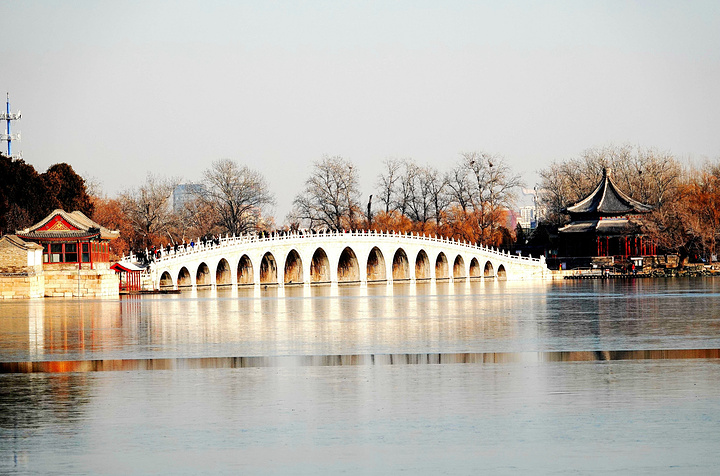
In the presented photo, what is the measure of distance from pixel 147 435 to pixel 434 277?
7494cm

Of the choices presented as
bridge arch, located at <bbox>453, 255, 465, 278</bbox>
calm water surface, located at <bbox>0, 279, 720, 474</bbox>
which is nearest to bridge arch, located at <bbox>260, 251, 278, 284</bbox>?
bridge arch, located at <bbox>453, 255, 465, 278</bbox>

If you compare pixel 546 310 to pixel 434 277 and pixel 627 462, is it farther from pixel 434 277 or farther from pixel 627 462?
pixel 434 277

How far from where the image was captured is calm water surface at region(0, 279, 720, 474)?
10844 mm

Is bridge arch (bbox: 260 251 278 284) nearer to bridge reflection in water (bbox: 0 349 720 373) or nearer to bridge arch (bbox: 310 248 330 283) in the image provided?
bridge arch (bbox: 310 248 330 283)

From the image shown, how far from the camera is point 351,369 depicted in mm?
18344

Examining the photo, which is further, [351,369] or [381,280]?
[381,280]

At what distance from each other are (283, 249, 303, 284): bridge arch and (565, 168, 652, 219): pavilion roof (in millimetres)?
29502

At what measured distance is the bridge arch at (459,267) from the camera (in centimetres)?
9294

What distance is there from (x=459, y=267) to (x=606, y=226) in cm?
1418

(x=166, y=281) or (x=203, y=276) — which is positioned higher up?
(x=203, y=276)

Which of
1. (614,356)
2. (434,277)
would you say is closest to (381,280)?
(434,277)

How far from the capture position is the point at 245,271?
80438 millimetres

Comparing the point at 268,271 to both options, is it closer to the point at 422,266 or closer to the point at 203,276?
the point at 203,276

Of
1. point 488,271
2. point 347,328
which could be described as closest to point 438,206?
point 488,271
